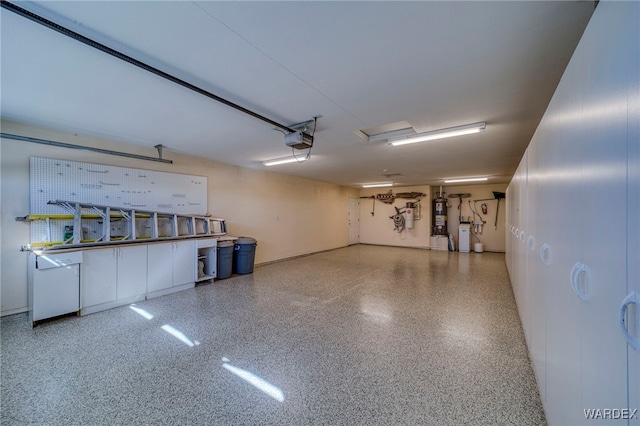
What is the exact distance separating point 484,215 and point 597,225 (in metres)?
9.38

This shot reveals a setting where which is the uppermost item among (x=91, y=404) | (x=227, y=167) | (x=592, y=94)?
(x=227, y=167)

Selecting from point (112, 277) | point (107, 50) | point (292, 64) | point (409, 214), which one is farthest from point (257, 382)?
point (409, 214)

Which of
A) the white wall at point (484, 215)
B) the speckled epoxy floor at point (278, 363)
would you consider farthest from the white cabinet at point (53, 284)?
the white wall at point (484, 215)

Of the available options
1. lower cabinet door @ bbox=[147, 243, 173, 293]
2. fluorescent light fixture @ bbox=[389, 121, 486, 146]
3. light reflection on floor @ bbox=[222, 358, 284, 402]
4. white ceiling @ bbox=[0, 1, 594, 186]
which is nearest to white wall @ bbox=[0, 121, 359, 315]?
white ceiling @ bbox=[0, 1, 594, 186]

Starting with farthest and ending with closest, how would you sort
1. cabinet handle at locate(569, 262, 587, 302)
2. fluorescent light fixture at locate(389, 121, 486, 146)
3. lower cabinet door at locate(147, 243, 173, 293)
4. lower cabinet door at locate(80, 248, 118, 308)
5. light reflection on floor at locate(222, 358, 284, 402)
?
lower cabinet door at locate(147, 243, 173, 293) → lower cabinet door at locate(80, 248, 118, 308) → fluorescent light fixture at locate(389, 121, 486, 146) → light reflection on floor at locate(222, 358, 284, 402) → cabinet handle at locate(569, 262, 587, 302)

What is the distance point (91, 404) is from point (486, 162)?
6759 millimetres

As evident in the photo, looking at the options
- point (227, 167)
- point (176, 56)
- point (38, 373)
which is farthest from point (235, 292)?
point (176, 56)

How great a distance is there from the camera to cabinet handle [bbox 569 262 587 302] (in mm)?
955

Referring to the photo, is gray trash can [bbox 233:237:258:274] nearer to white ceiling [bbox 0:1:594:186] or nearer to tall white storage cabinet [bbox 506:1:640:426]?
white ceiling [bbox 0:1:594:186]

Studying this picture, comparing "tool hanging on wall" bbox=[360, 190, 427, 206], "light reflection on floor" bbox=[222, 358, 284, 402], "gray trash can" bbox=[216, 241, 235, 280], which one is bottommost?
"light reflection on floor" bbox=[222, 358, 284, 402]

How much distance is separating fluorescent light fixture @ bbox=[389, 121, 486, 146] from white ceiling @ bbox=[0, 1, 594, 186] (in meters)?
0.14

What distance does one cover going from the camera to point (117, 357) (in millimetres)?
2344

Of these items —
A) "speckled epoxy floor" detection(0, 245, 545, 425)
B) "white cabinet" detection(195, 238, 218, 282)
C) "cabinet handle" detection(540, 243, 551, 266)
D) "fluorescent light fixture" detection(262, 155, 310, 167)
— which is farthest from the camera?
"fluorescent light fixture" detection(262, 155, 310, 167)

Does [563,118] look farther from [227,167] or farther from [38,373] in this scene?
[227,167]
